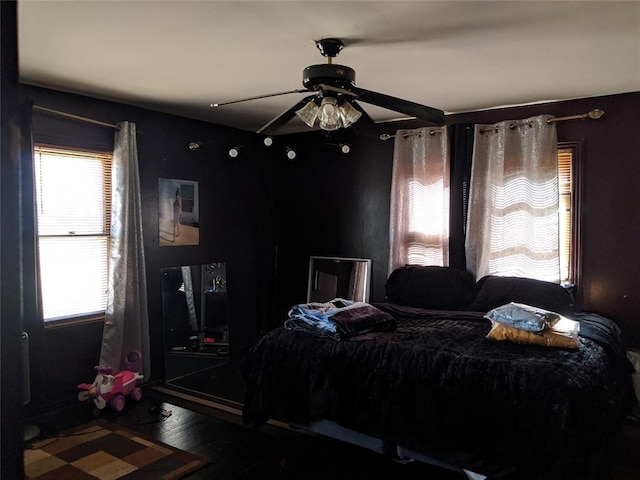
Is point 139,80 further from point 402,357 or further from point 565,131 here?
point 565,131

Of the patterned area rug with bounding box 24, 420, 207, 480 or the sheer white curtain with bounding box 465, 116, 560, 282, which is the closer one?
the patterned area rug with bounding box 24, 420, 207, 480

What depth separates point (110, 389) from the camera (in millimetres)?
3500

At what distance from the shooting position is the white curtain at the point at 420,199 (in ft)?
13.8

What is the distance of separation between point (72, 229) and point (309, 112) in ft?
6.98

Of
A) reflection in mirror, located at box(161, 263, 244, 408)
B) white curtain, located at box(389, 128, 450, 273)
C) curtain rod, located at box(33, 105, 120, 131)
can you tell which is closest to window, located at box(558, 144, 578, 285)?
white curtain, located at box(389, 128, 450, 273)

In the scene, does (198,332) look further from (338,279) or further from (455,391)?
(455,391)

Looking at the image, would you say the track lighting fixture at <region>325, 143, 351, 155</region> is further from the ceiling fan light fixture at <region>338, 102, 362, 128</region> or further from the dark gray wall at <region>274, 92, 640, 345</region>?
the ceiling fan light fixture at <region>338, 102, 362, 128</region>

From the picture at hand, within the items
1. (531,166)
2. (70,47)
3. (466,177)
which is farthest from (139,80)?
(531,166)

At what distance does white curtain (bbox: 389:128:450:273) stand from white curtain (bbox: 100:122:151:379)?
2.19m

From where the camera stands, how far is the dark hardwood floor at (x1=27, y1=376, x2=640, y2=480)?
2.63 meters

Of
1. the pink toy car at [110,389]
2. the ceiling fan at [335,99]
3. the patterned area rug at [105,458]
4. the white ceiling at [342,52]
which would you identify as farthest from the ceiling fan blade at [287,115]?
the pink toy car at [110,389]

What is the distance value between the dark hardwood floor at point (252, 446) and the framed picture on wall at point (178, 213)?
1.41 metres

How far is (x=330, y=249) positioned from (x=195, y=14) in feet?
10.3

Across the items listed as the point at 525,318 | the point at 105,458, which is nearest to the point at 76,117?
the point at 105,458
